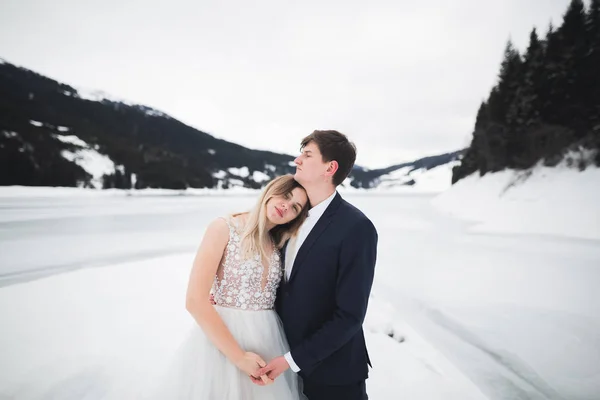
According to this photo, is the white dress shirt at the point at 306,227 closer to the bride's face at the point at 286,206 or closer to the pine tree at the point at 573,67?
the bride's face at the point at 286,206

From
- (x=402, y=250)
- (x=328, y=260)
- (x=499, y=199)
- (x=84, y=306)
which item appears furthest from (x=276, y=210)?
(x=499, y=199)

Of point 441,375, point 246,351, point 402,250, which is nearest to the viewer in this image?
point 246,351

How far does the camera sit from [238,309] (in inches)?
73.1

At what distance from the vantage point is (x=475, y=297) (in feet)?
Answer: 19.2

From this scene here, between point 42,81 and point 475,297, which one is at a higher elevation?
point 42,81

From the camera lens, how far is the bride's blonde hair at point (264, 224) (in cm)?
181

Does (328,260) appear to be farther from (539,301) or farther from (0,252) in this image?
(0,252)

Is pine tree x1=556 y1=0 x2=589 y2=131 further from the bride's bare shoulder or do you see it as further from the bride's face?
the bride's bare shoulder

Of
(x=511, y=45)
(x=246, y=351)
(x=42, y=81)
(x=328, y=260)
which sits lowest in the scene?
(x=246, y=351)

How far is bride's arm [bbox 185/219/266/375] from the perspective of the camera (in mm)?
1642

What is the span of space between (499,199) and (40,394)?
25212 mm

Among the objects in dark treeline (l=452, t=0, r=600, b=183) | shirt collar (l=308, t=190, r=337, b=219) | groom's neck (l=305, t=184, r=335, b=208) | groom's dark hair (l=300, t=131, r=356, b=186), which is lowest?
shirt collar (l=308, t=190, r=337, b=219)

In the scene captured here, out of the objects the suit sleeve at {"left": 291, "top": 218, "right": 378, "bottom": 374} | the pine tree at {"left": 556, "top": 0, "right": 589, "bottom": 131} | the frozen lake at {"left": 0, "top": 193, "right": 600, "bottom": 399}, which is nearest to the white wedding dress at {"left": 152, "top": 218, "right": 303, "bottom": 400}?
the suit sleeve at {"left": 291, "top": 218, "right": 378, "bottom": 374}

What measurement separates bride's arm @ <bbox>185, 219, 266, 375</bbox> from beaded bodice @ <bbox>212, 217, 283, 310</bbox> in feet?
0.38
